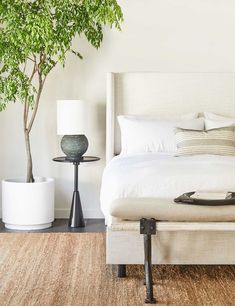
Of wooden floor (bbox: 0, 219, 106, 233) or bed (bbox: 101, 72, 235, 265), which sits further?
wooden floor (bbox: 0, 219, 106, 233)

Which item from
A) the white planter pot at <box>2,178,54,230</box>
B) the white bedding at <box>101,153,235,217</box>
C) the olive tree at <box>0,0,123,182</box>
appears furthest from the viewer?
the white planter pot at <box>2,178,54,230</box>

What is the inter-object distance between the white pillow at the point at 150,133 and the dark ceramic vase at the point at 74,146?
0.35 metres

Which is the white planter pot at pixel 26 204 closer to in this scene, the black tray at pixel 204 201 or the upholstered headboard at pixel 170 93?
the upholstered headboard at pixel 170 93

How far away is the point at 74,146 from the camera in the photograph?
17.1 feet

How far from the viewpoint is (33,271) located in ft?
12.5

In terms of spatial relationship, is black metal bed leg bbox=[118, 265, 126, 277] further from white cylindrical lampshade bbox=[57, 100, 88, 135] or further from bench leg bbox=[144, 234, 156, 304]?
white cylindrical lampshade bbox=[57, 100, 88, 135]

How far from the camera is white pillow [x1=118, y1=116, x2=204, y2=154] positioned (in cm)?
509

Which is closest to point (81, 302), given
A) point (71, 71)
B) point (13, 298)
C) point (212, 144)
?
point (13, 298)

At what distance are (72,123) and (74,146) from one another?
211 mm

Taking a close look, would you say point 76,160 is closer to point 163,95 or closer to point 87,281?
point 163,95

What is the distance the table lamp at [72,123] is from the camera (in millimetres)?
5109

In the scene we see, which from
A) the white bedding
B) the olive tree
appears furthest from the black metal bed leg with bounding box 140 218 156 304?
the olive tree

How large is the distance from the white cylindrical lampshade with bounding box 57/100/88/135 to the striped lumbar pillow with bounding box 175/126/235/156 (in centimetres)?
83

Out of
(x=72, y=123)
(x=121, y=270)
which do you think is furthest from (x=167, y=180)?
(x=72, y=123)
